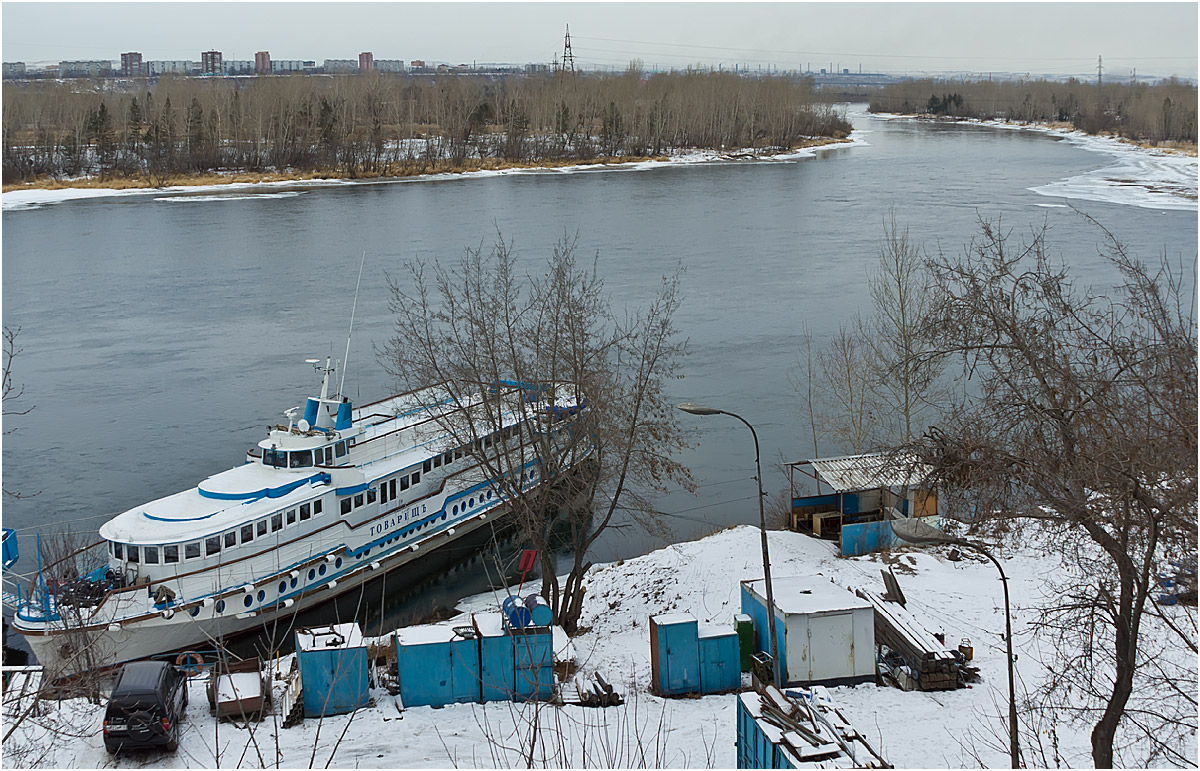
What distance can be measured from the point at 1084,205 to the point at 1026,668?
4777cm

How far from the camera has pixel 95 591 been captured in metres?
17.4

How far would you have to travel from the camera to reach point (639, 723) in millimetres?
12602

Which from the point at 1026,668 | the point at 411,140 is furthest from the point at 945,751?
the point at 411,140

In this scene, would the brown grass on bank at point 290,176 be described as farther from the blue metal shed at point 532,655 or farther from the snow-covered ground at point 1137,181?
the blue metal shed at point 532,655

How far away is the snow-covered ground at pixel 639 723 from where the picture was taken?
11.8 m

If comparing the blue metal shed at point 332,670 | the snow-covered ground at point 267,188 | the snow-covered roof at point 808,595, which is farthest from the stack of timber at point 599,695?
the snow-covered ground at point 267,188

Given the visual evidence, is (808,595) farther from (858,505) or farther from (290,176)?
(290,176)

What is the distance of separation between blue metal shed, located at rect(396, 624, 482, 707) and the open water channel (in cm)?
715

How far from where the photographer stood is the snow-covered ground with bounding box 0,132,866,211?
6862 cm

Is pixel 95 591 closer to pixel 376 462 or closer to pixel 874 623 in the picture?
pixel 376 462

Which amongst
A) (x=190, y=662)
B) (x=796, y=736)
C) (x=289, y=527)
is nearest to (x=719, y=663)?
(x=796, y=736)

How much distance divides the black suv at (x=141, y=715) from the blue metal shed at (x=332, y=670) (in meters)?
1.67

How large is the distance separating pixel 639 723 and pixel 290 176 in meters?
74.9

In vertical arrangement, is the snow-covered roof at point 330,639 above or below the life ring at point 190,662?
above
